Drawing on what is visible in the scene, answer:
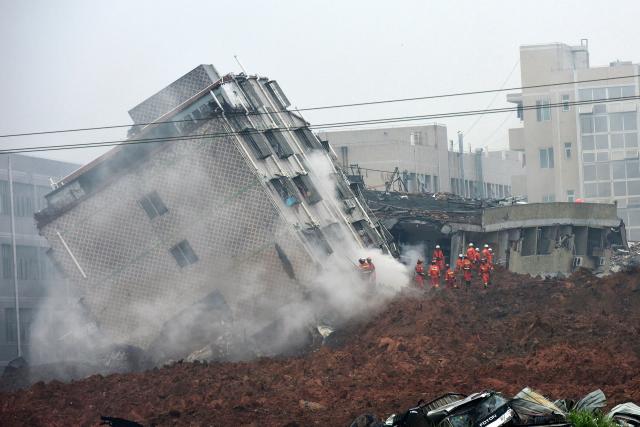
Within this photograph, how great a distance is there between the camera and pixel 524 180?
7988 cm

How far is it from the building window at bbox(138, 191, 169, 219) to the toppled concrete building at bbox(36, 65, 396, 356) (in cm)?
3

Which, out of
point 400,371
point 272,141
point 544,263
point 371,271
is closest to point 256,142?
point 272,141

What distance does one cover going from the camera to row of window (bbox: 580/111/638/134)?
6625 centimetres

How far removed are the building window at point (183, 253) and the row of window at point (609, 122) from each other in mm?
42379

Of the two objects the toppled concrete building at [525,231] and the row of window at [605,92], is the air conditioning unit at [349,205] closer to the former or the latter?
the toppled concrete building at [525,231]

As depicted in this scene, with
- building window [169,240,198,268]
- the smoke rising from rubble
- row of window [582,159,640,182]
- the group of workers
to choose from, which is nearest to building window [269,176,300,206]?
the smoke rising from rubble

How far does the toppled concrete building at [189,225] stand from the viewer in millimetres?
29766

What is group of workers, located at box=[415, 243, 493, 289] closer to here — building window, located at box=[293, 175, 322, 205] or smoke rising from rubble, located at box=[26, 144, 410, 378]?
smoke rising from rubble, located at box=[26, 144, 410, 378]

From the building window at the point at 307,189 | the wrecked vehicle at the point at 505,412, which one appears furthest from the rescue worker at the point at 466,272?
the wrecked vehicle at the point at 505,412

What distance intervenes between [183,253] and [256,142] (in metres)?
3.75

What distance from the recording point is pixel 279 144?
3297 centimetres

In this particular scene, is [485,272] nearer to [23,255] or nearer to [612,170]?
[23,255]

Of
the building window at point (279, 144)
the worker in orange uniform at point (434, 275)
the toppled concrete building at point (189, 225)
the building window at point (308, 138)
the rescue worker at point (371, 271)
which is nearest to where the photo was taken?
the toppled concrete building at point (189, 225)

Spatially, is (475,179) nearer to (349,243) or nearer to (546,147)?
(546,147)
